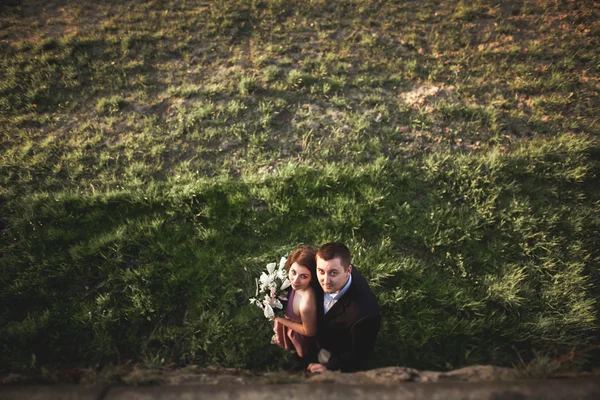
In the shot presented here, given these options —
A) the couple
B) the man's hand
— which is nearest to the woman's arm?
the couple

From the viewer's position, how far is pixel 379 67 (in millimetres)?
5785

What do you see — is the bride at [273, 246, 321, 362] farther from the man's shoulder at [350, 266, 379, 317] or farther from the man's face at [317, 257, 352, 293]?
the man's shoulder at [350, 266, 379, 317]

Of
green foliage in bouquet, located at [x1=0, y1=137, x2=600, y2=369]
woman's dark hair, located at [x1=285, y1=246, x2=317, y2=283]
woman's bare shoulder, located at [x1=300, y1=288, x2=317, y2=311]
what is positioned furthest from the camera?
green foliage in bouquet, located at [x1=0, y1=137, x2=600, y2=369]

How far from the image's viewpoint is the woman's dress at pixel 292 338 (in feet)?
7.95

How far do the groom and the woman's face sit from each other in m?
0.11

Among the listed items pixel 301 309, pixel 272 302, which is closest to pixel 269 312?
pixel 272 302

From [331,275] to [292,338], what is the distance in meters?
0.78

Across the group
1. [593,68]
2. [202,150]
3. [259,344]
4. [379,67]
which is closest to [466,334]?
[259,344]

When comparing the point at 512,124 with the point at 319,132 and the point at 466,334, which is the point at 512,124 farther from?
the point at 466,334

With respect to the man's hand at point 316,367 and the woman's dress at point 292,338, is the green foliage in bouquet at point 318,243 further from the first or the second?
the man's hand at point 316,367

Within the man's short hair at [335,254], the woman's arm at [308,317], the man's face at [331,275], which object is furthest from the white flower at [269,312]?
the man's short hair at [335,254]

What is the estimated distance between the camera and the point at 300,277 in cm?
230

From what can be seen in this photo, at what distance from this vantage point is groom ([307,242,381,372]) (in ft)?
6.98

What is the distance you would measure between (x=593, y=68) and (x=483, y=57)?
1890mm
